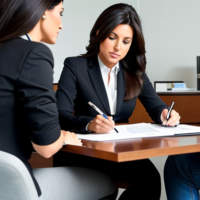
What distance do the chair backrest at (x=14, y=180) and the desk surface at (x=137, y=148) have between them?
0.80 ft

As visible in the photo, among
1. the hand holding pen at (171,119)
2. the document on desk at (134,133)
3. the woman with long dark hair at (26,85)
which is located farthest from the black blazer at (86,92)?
the woman with long dark hair at (26,85)

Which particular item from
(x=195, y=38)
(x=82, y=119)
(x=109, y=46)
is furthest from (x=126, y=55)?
(x=195, y=38)

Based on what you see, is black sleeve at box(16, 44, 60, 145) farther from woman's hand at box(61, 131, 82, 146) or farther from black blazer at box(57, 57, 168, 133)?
black blazer at box(57, 57, 168, 133)

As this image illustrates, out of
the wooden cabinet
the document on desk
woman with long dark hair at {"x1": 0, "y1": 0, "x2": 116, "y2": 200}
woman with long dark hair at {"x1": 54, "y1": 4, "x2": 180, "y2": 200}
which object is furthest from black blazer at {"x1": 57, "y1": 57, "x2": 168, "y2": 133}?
the wooden cabinet

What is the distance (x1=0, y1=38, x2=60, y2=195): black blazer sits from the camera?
3.37 ft

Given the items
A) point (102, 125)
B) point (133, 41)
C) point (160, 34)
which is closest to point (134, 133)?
point (102, 125)

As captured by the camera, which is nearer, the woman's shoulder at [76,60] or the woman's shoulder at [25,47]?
the woman's shoulder at [25,47]

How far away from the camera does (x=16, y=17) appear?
108 cm

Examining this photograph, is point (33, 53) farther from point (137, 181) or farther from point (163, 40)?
point (163, 40)

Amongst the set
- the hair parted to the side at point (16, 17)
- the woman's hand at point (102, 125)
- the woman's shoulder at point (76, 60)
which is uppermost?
the hair parted to the side at point (16, 17)

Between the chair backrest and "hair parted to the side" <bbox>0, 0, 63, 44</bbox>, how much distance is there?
40 centimetres

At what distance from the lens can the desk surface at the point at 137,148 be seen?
106 cm

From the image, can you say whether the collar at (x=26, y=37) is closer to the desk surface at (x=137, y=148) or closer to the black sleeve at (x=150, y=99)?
the desk surface at (x=137, y=148)

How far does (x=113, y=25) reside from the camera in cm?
185
